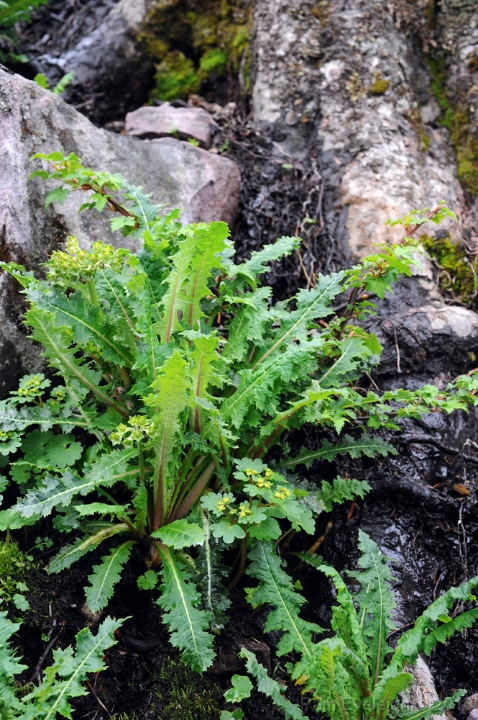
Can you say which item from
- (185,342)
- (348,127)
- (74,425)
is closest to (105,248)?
(185,342)

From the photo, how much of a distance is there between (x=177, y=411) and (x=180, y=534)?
49 centimetres

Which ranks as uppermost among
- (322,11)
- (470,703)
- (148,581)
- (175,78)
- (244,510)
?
(322,11)

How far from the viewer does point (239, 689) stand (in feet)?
7.27

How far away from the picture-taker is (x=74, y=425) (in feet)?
8.99

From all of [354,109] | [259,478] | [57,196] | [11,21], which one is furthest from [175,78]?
[259,478]

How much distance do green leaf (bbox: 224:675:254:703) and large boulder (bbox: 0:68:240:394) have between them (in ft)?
5.80

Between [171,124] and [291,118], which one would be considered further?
[291,118]

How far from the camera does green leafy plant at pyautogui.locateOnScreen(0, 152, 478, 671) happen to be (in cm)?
233

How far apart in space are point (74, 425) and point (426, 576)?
1.88m

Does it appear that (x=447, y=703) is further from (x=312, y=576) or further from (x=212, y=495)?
(x=212, y=495)

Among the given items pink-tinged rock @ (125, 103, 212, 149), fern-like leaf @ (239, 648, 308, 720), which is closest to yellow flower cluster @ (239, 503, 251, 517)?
fern-like leaf @ (239, 648, 308, 720)

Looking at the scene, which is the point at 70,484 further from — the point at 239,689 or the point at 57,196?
the point at 57,196

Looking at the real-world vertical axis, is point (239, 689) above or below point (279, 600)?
below

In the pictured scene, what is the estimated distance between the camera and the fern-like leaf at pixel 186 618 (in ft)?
7.03
